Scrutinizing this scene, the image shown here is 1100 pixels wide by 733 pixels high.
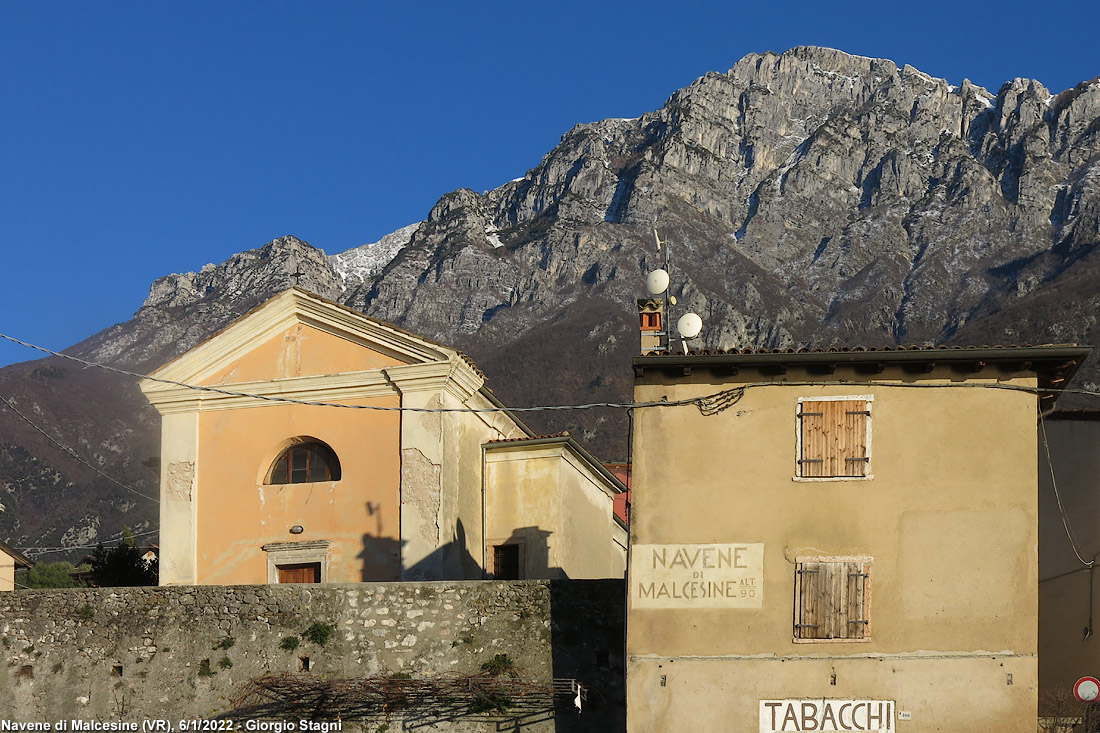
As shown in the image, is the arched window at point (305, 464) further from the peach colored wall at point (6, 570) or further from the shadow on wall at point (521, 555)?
the peach colored wall at point (6, 570)

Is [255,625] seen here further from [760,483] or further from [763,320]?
[763,320]

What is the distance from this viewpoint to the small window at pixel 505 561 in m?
30.5

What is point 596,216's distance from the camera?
179 m

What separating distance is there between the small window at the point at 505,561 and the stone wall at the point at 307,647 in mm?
8034

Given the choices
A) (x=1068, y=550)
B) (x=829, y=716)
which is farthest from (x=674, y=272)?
(x=829, y=716)

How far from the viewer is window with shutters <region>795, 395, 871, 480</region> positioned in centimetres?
2038

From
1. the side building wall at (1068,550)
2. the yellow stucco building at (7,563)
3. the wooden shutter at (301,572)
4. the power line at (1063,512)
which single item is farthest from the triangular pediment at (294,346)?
the yellow stucco building at (7,563)

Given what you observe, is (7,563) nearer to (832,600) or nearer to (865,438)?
(832,600)

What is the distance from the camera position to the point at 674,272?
490 ft

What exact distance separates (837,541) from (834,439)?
1.50 metres

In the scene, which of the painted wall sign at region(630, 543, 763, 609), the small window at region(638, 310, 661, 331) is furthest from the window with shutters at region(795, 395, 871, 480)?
the small window at region(638, 310, 661, 331)

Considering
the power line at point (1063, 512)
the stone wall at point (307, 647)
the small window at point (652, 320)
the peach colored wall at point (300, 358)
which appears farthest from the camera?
the peach colored wall at point (300, 358)

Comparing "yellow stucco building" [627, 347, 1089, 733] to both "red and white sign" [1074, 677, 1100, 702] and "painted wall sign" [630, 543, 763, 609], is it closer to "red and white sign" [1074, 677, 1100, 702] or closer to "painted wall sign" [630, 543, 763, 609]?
"painted wall sign" [630, 543, 763, 609]

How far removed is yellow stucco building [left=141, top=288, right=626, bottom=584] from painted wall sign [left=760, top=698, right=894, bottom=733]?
9315mm
